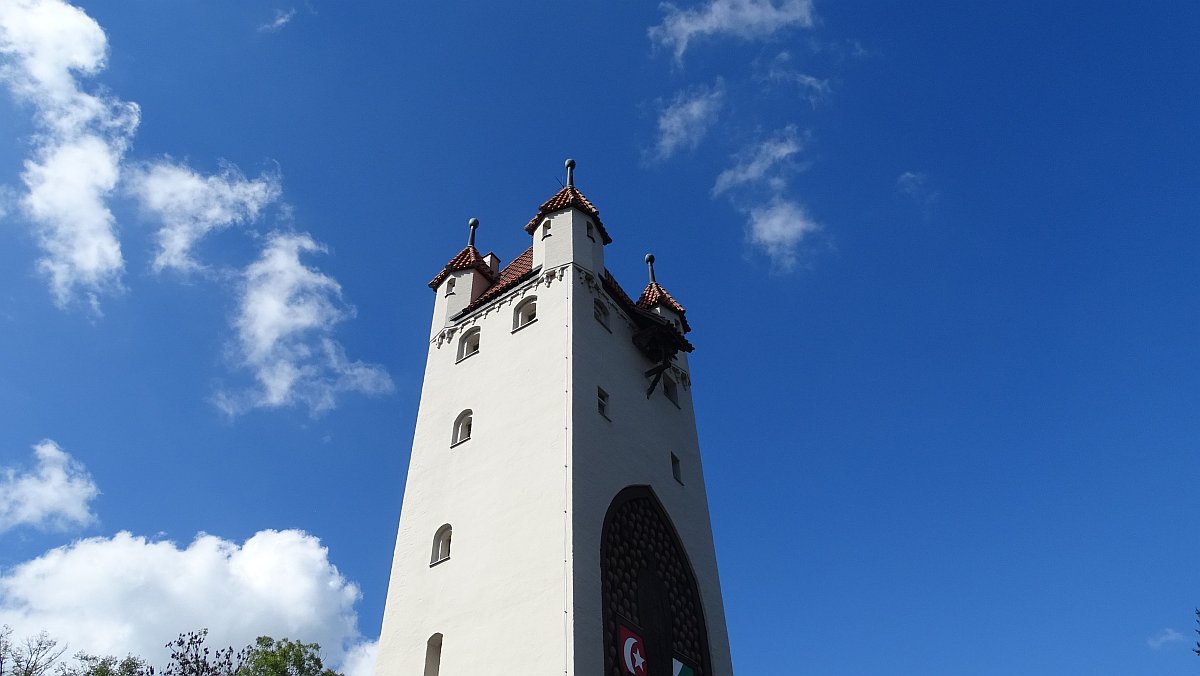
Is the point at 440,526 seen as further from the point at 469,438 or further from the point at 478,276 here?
the point at 478,276

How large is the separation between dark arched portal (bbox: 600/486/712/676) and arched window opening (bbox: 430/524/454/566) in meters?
3.90

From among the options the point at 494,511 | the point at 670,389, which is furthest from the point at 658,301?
the point at 494,511

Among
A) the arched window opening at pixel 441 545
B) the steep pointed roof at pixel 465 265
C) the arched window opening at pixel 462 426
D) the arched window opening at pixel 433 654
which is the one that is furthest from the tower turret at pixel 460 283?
the arched window opening at pixel 433 654

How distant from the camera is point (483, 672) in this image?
16.5 metres

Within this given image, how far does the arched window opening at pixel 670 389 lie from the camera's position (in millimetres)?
26073

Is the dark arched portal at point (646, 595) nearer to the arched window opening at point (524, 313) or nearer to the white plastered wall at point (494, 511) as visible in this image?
the white plastered wall at point (494, 511)

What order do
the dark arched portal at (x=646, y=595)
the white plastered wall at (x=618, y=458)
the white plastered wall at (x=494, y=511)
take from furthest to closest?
the dark arched portal at (x=646, y=595) < the white plastered wall at (x=618, y=458) < the white plastered wall at (x=494, y=511)

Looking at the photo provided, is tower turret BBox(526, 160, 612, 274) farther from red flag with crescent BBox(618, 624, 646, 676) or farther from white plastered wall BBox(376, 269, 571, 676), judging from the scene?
red flag with crescent BBox(618, 624, 646, 676)

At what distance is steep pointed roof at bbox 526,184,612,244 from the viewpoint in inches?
1039

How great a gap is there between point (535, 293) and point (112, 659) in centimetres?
1645

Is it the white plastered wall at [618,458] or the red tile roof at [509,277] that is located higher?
the red tile roof at [509,277]

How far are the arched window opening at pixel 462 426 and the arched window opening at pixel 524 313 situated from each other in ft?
9.51

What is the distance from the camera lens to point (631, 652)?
56.9 ft

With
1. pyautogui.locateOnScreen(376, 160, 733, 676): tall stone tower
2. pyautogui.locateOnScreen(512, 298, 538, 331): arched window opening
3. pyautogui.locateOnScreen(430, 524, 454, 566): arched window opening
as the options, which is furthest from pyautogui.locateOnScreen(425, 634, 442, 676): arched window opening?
pyautogui.locateOnScreen(512, 298, 538, 331): arched window opening
